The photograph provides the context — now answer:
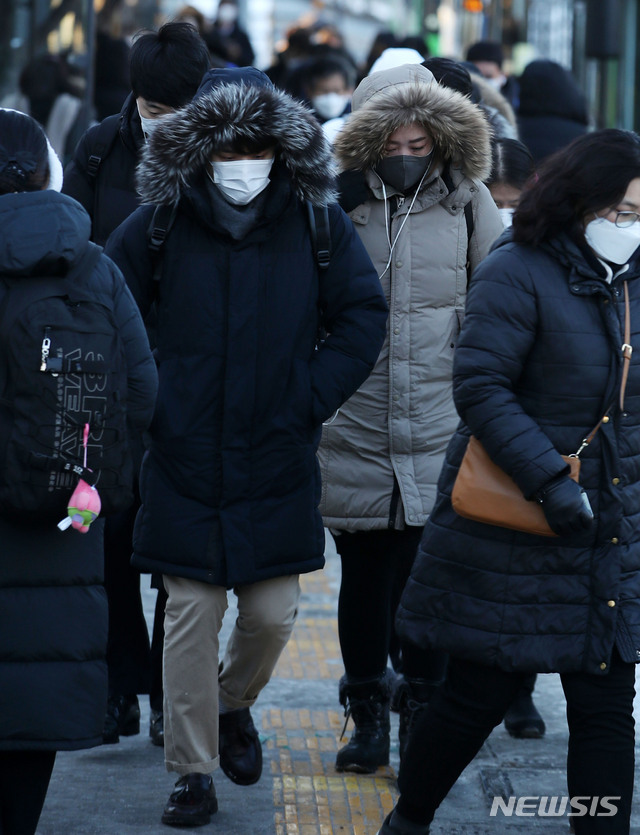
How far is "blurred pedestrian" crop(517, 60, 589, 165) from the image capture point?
8023mm

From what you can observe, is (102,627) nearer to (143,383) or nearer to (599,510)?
(143,383)

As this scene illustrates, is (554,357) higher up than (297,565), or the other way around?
(554,357)

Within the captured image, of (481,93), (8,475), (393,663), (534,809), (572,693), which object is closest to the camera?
(8,475)

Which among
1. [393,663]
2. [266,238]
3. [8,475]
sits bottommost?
[393,663]

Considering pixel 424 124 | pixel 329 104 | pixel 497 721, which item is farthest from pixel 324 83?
pixel 497 721

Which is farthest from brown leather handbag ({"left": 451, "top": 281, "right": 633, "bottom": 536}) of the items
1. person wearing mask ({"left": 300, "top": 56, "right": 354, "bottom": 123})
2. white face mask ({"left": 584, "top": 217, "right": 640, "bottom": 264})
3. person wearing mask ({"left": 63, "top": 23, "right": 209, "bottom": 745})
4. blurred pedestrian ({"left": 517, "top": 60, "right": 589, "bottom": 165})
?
person wearing mask ({"left": 300, "top": 56, "right": 354, "bottom": 123})

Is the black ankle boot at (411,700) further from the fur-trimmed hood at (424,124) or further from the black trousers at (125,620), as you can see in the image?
the fur-trimmed hood at (424,124)

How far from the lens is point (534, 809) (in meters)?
4.37

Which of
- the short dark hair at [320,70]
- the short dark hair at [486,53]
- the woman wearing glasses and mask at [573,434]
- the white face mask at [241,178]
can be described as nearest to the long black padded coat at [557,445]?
the woman wearing glasses and mask at [573,434]

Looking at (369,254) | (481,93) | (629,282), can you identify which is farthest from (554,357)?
(481,93)

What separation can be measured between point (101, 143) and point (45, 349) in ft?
6.07

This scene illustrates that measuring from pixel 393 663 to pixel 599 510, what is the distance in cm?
195

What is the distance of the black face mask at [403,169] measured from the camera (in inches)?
180

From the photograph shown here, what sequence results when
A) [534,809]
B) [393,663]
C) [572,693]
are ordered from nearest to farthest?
[572,693], [534,809], [393,663]
